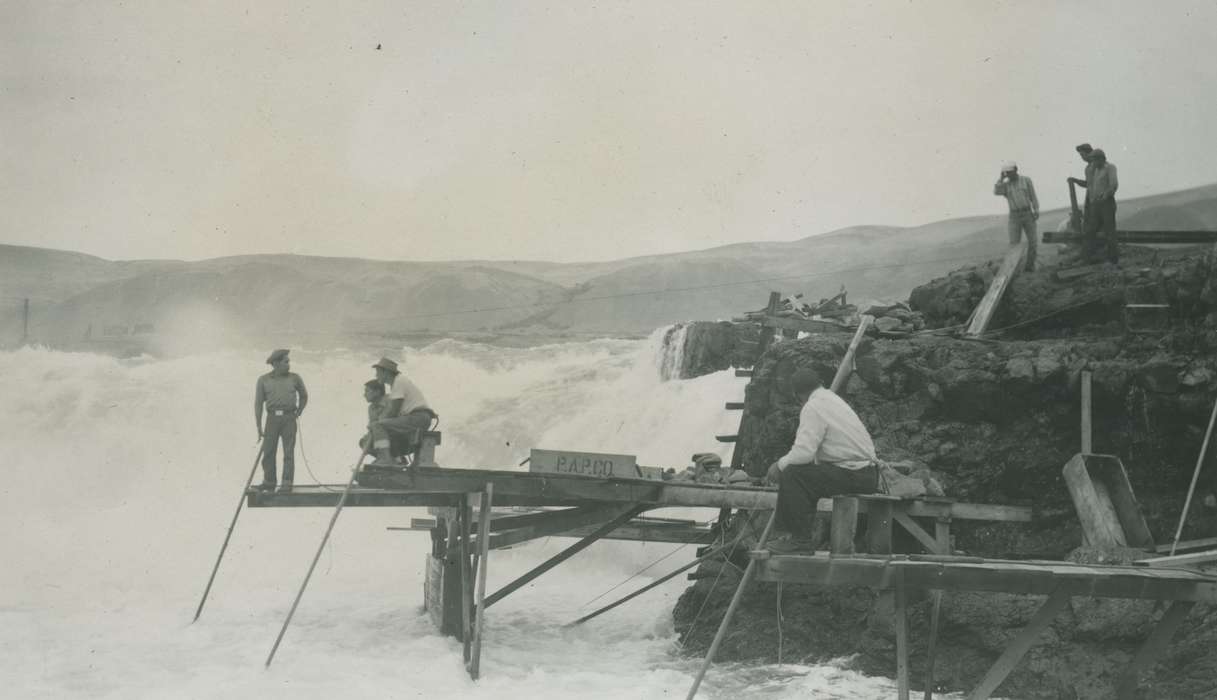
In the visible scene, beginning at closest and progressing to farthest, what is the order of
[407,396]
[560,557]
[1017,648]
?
[1017,648] < [407,396] < [560,557]

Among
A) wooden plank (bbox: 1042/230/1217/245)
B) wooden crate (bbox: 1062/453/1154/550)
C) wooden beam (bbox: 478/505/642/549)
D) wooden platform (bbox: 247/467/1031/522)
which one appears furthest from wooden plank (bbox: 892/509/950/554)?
wooden plank (bbox: 1042/230/1217/245)

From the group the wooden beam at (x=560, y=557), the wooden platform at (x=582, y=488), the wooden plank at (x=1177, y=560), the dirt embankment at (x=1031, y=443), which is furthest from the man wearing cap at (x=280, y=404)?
the wooden plank at (x=1177, y=560)

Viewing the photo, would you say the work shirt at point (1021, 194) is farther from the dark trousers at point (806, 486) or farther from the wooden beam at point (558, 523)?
the dark trousers at point (806, 486)

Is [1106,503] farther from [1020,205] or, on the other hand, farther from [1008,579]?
[1020,205]

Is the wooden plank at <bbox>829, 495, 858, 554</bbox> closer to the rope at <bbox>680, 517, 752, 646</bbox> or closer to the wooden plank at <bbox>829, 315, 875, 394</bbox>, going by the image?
the wooden plank at <bbox>829, 315, 875, 394</bbox>

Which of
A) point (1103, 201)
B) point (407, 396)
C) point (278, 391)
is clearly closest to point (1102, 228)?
point (1103, 201)

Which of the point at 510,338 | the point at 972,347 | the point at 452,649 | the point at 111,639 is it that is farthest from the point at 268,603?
the point at 510,338

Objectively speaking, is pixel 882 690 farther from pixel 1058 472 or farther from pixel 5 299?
pixel 5 299
